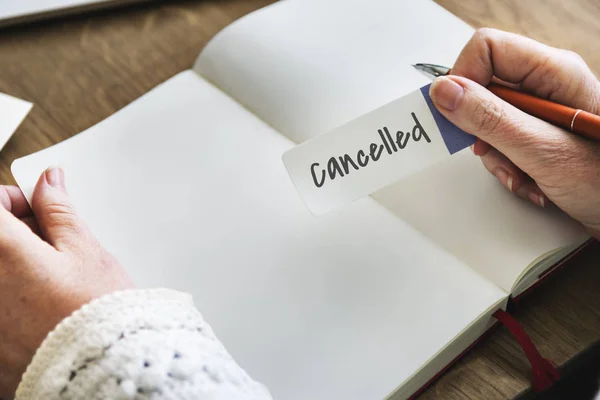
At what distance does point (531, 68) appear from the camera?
2.57 feet

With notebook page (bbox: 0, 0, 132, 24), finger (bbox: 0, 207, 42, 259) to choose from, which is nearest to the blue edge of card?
finger (bbox: 0, 207, 42, 259)

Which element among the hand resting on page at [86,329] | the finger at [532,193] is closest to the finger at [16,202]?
the hand resting on page at [86,329]


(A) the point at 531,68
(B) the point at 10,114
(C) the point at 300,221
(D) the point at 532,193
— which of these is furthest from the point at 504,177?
(B) the point at 10,114

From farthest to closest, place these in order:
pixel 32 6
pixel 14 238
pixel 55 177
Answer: pixel 32 6, pixel 55 177, pixel 14 238

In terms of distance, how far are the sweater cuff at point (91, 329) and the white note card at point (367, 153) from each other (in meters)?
0.21

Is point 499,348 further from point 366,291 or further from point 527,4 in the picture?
point 527,4

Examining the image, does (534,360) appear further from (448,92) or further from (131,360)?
(131,360)

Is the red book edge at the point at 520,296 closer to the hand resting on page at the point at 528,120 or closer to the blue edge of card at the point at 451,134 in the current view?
the hand resting on page at the point at 528,120

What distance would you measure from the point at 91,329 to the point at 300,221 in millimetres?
291

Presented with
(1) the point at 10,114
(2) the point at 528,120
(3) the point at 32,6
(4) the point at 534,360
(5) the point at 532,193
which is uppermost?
(3) the point at 32,6

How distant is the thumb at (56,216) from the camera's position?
2.21ft

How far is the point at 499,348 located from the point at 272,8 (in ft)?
1.92

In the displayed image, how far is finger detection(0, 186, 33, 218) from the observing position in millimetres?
708

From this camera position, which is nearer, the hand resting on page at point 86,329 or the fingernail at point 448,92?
the hand resting on page at point 86,329
